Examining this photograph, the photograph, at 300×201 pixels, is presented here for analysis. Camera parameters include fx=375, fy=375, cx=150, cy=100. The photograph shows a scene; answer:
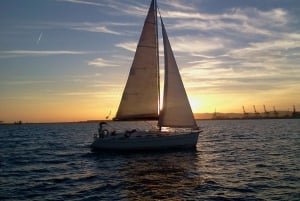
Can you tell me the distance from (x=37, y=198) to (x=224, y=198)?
31.0 feet

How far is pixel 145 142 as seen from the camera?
3594cm

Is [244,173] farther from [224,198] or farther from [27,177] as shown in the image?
[27,177]

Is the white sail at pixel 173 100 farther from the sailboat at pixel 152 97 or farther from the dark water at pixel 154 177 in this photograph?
the dark water at pixel 154 177

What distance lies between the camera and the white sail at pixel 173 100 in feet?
120

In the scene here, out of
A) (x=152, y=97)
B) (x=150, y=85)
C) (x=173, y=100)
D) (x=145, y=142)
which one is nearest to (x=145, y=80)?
(x=150, y=85)

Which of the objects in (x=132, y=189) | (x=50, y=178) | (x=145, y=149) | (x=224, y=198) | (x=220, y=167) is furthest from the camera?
(x=145, y=149)

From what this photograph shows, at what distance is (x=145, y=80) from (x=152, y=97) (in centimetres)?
185

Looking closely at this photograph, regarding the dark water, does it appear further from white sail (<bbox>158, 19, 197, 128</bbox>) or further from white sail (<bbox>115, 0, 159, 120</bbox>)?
white sail (<bbox>115, 0, 159, 120</bbox>)

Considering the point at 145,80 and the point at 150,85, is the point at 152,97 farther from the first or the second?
the point at 145,80

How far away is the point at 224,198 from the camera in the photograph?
18.7 m

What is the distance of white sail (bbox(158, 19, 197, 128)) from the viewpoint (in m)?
36.6

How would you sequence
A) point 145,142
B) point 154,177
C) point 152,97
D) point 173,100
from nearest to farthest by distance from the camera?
point 154,177 → point 145,142 → point 173,100 → point 152,97

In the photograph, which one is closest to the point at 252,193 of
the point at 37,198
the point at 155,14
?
the point at 37,198

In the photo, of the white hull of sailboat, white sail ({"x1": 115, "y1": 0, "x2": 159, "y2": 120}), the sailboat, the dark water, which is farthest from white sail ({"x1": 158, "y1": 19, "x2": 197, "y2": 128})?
the dark water
